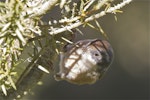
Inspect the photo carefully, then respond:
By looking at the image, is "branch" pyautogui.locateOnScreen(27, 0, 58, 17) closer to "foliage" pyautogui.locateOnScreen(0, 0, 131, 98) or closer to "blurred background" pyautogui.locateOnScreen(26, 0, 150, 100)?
"foliage" pyautogui.locateOnScreen(0, 0, 131, 98)

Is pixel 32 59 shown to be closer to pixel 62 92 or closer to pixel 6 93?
pixel 6 93

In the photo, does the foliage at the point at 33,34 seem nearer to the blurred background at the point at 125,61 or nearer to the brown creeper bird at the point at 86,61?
the brown creeper bird at the point at 86,61

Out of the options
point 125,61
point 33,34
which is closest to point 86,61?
point 33,34

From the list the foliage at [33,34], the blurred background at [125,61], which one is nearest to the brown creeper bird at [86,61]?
the foliage at [33,34]

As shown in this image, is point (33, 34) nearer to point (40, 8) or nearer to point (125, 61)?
point (40, 8)

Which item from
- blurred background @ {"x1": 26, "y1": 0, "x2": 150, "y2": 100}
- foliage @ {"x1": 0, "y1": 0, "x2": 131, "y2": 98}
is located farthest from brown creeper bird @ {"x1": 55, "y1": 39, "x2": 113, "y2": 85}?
blurred background @ {"x1": 26, "y1": 0, "x2": 150, "y2": 100}

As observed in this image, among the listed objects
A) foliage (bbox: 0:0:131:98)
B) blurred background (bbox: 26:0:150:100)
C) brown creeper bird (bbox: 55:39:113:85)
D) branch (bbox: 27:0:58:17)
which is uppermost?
branch (bbox: 27:0:58:17)
